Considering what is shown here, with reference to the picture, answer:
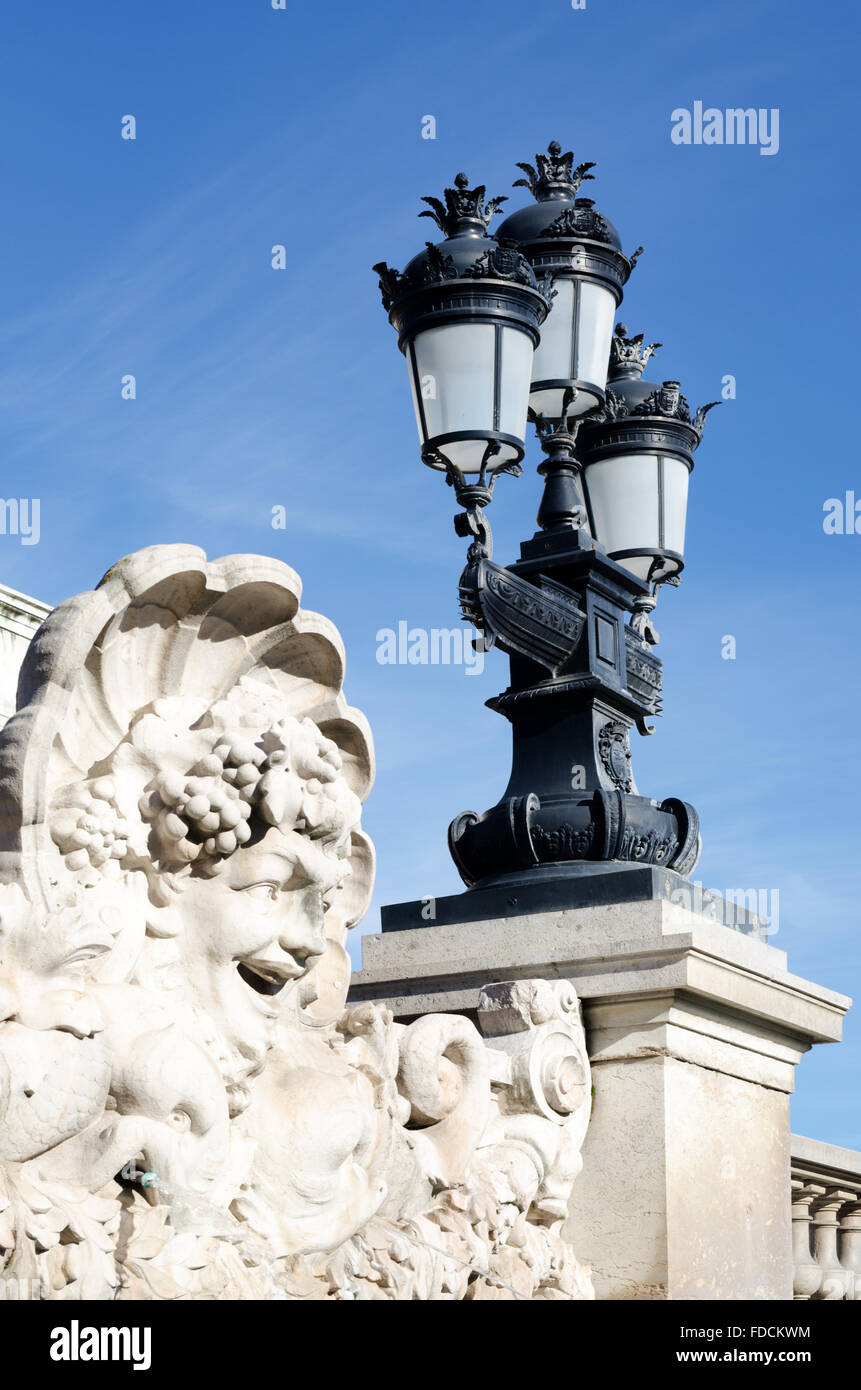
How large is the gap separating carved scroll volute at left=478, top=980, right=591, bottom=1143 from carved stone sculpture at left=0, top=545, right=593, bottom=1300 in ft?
0.62

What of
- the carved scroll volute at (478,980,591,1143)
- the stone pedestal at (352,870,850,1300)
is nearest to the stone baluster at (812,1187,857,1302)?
the stone pedestal at (352,870,850,1300)

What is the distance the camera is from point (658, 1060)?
16.2ft

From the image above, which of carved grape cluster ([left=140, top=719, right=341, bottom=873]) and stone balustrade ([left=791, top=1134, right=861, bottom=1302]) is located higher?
carved grape cluster ([left=140, top=719, right=341, bottom=873])

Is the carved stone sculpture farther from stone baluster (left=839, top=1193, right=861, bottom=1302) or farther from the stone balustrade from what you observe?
stone baluster (left=839, top=1193, right=861, bottom=1302)

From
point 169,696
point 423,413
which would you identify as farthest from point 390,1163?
point 423,413

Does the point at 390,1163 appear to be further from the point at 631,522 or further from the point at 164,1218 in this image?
the point at 631,522

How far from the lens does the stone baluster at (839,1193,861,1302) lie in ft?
21.9

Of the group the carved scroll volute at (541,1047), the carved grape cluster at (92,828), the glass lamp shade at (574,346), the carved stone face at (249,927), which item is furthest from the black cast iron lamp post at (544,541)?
the carved grape cluster at (92,828)

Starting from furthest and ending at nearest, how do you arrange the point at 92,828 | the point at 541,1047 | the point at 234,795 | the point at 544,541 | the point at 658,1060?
the point at 544,541 → the point at 658,1060 → the point at 541,1047 → the point at 234,795 → the point at 92,828

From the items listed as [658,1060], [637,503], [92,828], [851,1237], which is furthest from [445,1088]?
[851,1237]

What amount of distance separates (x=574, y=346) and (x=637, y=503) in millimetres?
823

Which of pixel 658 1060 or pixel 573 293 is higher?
pixel 573 293

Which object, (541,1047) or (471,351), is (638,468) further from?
(541,1047)
